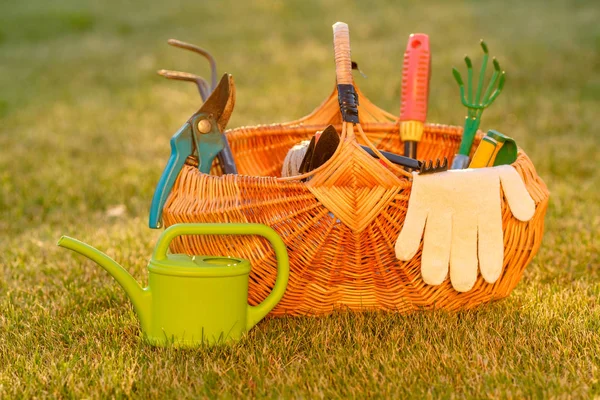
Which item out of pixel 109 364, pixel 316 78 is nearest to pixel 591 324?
pixel 109 364

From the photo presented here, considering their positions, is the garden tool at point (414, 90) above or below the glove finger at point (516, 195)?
above

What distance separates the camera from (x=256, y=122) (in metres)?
5.65

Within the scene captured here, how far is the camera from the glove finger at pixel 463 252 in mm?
1903

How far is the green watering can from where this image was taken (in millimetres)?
1746

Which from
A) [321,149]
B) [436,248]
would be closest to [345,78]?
[321,149]

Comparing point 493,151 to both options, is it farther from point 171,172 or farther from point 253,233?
point 171,172

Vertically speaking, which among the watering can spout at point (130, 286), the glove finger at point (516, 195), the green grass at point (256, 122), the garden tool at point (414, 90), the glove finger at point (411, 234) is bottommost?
the green grass at point (256, 122)

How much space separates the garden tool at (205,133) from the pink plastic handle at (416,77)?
A: 2.12 feet

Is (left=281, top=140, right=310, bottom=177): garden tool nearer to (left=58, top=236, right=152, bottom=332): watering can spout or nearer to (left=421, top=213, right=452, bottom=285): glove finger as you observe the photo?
(left=421, top=213, right=452, bottom=285): glove finger

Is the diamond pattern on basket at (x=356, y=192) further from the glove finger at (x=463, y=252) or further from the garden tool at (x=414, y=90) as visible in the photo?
the garden tool at (x=414, y=90)

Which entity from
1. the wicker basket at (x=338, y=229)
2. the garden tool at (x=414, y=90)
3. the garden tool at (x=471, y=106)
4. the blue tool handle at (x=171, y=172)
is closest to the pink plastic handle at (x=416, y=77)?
the garden tool at (x=414, y=90)

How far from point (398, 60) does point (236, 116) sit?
2267 millimetres

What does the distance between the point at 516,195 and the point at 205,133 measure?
2.99 feet

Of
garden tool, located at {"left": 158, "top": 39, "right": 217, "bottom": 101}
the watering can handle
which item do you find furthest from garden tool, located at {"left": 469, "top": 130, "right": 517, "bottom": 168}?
garden tool, located at {"left": 158, "top": 39, "right": 217, "bottom": 101}
